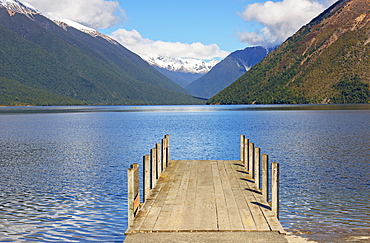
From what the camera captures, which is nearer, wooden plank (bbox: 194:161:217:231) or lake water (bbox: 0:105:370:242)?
wooden plank (bbox: 194:161:217:231)

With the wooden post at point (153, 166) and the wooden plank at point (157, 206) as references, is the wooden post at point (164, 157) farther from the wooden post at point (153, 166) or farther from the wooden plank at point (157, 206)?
the wooden post at point (153, 166)

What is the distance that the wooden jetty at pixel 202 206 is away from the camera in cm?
1167

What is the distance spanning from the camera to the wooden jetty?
460 inches

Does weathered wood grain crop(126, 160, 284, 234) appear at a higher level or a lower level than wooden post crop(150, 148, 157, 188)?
lower

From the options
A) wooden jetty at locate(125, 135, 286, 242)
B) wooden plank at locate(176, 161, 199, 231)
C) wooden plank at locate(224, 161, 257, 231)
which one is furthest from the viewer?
wooden plank at locate(224, 161, 257, 231)

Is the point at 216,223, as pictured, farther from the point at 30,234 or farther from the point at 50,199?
the point at 50,199

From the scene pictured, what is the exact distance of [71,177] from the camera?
25.5m

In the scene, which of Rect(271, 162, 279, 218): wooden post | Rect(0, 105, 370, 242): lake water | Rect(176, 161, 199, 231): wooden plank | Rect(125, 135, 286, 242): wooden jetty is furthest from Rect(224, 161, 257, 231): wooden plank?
Rect(0, 105, 370, 242): lake water

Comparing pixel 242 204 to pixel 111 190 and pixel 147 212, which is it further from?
pixel 111 190

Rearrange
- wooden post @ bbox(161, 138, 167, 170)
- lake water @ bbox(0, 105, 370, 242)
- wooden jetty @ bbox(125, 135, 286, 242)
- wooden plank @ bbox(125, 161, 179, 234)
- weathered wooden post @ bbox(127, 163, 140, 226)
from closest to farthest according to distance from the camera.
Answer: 1. wooden jetty @ bbox(125, 135, 286, 242)
2. wooden plank @ bbox(125, 161, 179, 234)
3. weathered wooden post @ bbox(127, 163, 140, 226)
4. lake water @ bbox(0, 105, 370, 242)
5. wooden post @ bbox(161, 138, 167, 170)

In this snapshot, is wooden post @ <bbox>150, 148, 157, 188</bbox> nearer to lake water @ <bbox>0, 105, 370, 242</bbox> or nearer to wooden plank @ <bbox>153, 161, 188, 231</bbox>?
wooden plank @ <bbox>153, 161, 188, 231</bbox>

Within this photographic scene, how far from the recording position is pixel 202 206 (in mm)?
14219

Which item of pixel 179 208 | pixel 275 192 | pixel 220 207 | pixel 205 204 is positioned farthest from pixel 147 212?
pixel 275 192

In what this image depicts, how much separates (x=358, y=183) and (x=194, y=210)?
12.4 meters
